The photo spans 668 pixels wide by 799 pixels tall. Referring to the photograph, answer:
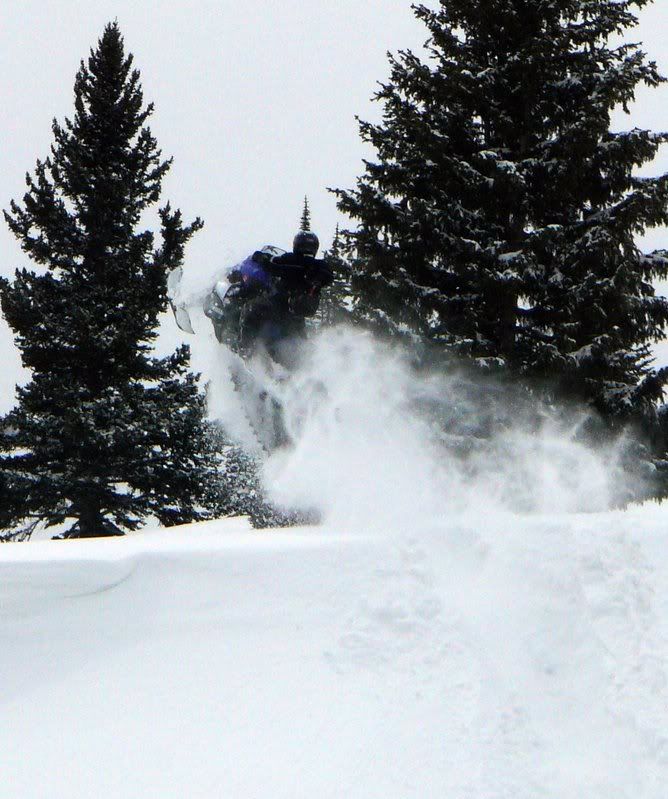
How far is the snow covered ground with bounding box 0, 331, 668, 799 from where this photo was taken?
4152 millimetres

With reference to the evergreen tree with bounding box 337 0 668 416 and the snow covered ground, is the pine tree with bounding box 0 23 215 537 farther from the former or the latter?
the snow covered ground

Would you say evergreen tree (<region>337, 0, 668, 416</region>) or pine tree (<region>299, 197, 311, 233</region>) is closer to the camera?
evergreen tree (<region>337, 0, 668, 416</region>)

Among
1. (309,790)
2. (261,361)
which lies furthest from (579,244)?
(309,790)

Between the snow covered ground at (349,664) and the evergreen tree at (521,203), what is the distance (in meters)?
5.33

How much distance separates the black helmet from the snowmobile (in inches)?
8.5

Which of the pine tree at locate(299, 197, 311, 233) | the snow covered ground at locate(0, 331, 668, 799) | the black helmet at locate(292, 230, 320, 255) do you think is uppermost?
the pine tree at locate(299, 197, 311, 233)

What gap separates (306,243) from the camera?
8.45m

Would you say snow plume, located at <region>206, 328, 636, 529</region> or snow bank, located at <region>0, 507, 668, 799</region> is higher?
snow plume, located at <region>206, 328, 636, 529</region>

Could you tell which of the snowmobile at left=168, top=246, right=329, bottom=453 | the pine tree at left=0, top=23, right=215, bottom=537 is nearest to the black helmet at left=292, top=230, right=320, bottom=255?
the snowmobile at left=168, top=246, right=329, bottom=453

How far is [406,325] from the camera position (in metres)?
11.8

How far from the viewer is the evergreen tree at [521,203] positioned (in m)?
11.0

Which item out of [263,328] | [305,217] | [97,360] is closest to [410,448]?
[263,328]

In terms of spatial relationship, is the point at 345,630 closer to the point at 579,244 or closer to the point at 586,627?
the point at 586,627

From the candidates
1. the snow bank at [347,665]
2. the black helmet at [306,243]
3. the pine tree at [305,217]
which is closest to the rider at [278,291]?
the black helmet at [306,243]
